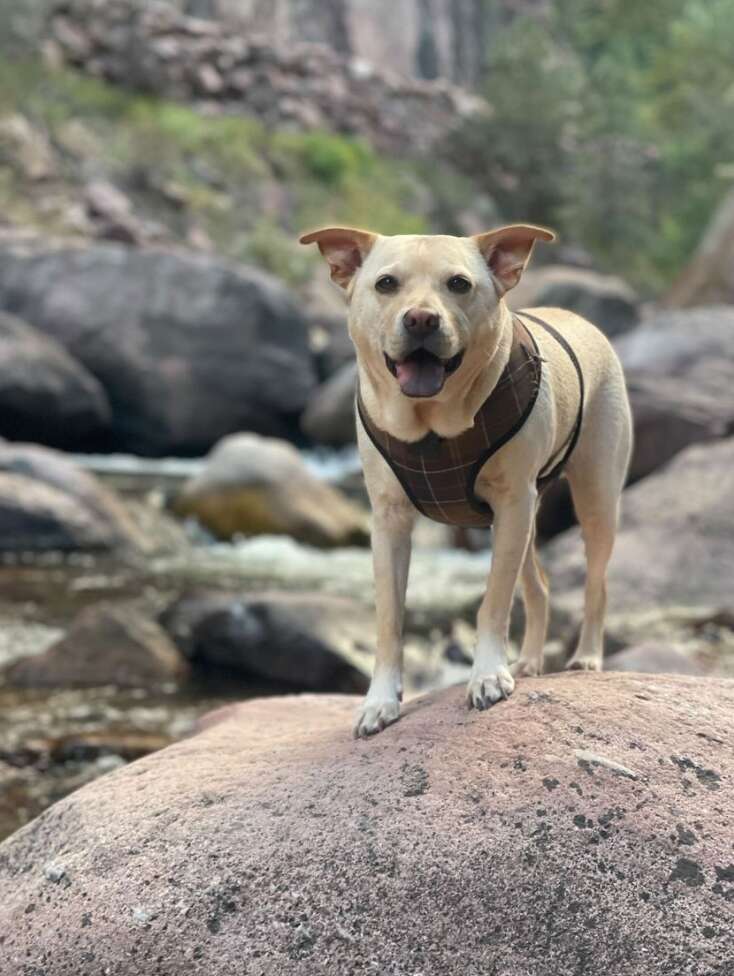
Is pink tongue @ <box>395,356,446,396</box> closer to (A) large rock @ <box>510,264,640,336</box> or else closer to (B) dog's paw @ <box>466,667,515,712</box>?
(B) dog's paw @ <box>466,667,515,712</box>

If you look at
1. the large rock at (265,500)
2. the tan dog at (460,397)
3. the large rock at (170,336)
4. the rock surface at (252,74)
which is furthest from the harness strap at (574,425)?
the rock surface at (252,74)

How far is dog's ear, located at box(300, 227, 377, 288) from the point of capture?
436 cm

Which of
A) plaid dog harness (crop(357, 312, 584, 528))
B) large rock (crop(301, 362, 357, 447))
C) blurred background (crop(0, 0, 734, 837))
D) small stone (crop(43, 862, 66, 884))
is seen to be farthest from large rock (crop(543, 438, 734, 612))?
large rock (crop(301, 362, 357, 447))

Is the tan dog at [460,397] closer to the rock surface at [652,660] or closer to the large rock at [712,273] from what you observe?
the rock surface at [652,660]

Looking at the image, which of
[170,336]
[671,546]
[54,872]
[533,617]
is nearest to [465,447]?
[533,617]

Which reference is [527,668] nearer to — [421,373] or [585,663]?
[585,663]

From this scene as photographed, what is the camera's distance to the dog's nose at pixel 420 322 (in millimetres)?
3885

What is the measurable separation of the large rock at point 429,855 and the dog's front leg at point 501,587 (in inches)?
5.1

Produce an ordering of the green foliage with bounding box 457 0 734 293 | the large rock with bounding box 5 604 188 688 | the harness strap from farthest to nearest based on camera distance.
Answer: the green foliage with bounding box 457 0 734 293 < the large rock with bounding box 5 604 188 688 < the harness strap

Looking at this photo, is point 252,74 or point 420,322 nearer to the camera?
point 420,322

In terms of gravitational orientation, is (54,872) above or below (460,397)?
below

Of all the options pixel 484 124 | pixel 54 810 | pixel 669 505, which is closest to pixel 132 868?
pixel 54 810

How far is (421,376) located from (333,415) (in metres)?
15.9

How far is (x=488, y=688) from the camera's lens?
4.40m
